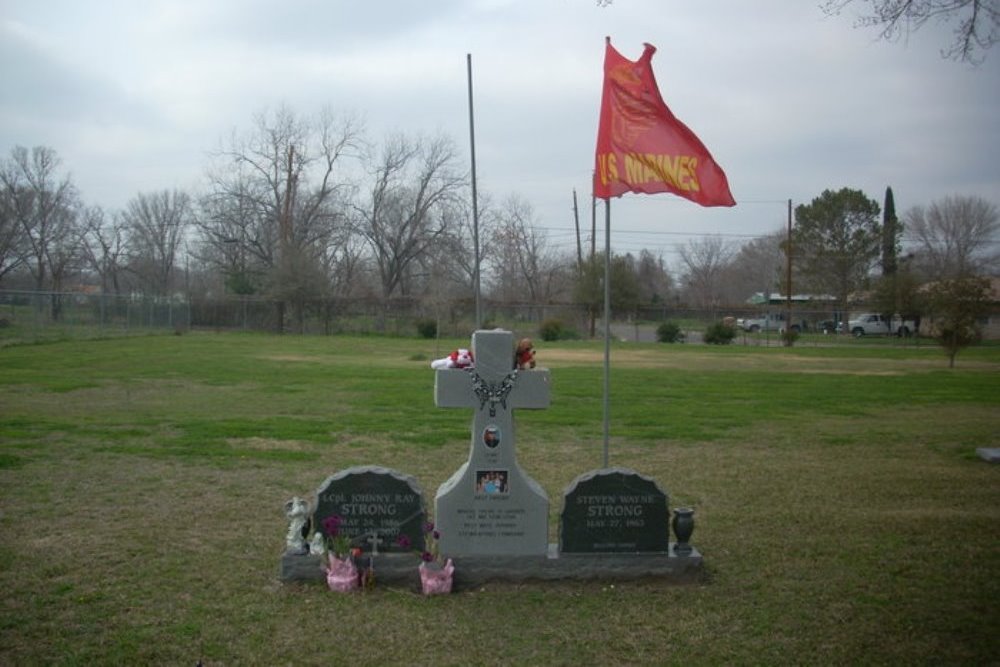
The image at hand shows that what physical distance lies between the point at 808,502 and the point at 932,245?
68.2 metres

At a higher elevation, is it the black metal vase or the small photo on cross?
the small photo on cross

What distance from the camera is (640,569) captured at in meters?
6.36

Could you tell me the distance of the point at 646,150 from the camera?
723 centimetres

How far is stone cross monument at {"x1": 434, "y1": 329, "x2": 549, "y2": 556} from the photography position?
652 cm

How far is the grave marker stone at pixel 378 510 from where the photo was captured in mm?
6332

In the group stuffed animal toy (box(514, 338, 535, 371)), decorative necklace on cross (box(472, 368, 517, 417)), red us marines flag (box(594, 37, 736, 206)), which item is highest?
red us marines flag (box(594, 37, 736, 206))

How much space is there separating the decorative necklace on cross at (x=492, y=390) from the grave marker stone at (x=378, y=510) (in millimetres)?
809

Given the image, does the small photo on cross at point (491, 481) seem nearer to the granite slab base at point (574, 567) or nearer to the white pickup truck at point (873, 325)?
the granite slab base at point (574, 567)

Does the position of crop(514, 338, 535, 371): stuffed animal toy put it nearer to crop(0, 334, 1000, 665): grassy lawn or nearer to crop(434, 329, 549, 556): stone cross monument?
crop(434, 329, 549, 556): stone cross monument

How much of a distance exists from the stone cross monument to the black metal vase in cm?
95

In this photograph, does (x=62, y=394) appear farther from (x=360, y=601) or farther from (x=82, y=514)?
(x=360, y=601)

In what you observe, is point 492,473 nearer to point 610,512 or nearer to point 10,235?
point 610,512

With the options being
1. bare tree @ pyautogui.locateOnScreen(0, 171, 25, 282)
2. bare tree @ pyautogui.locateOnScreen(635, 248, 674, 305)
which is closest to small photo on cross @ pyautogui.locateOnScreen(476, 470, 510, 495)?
bare tree @ pyautogui.locateOnScreen(0, 171, 25, 282)

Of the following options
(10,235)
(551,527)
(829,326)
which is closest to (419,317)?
(10,235)
